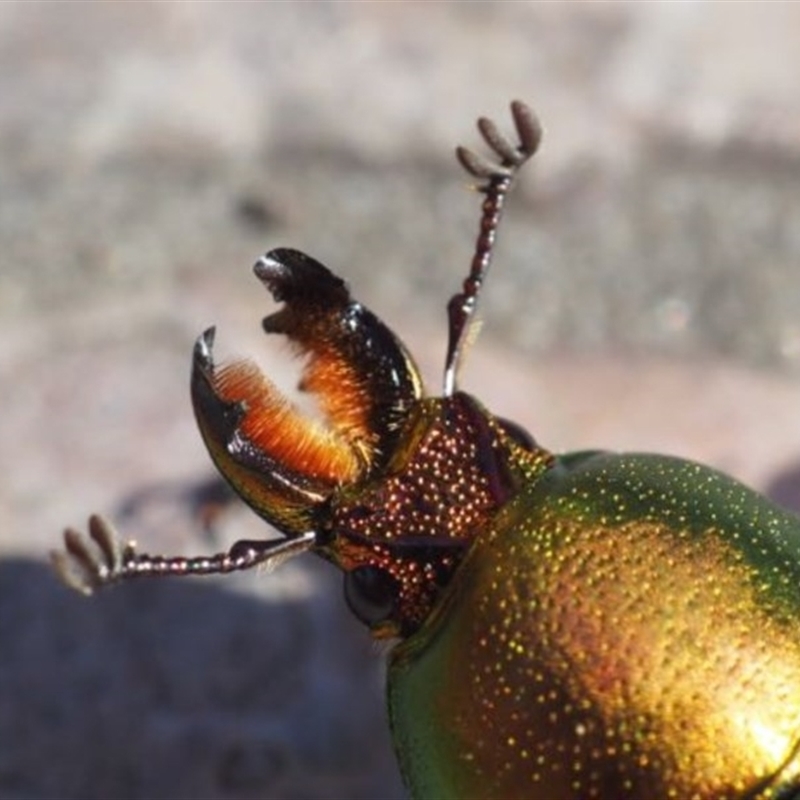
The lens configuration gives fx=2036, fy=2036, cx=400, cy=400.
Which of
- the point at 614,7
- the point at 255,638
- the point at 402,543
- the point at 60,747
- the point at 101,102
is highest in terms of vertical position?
the point at 614,7

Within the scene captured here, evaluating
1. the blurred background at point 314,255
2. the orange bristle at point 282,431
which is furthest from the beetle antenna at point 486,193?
the orange bristle at point 282,431

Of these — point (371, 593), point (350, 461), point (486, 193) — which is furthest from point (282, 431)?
point (486, 193)

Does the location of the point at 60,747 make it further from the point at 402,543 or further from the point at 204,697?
the point at 402,543

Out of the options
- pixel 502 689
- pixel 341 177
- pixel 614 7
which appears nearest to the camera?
pixel 502 689

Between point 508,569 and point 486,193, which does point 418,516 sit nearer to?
point 508,569

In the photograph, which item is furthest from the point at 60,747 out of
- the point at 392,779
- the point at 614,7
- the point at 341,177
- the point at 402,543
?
the point at 614,7

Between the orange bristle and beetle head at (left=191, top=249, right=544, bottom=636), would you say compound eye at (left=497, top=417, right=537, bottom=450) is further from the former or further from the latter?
the orange bristle
